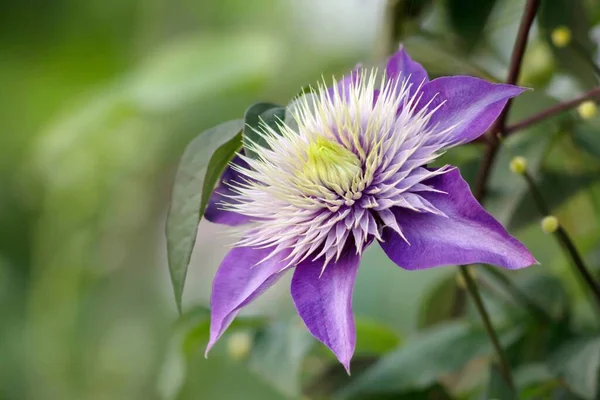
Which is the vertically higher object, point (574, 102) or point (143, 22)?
point (143, 22)

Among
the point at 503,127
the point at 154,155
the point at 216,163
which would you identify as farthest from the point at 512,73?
the point at 154,155

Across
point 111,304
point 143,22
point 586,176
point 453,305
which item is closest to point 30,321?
point 111,304

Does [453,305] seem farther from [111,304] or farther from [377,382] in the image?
[111,304]

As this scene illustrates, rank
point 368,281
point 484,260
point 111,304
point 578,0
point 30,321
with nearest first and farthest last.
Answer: point 484,260, point 578,0, point 368,281, point 30,321, point 111,304

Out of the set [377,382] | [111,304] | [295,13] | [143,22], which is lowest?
[377,382]

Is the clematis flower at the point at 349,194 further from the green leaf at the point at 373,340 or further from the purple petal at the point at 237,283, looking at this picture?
the green leaf at the point at 373,340

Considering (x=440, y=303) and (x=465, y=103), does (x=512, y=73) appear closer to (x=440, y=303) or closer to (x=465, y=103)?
(x=465, y=103)

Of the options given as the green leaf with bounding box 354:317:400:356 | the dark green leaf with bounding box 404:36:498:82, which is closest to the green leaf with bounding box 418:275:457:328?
the green leaf with bounding box 354:317:400:356
